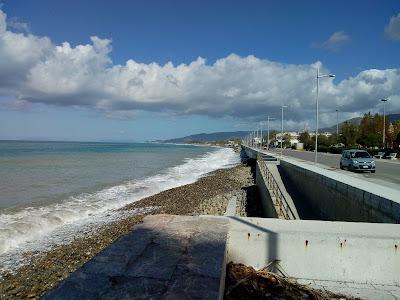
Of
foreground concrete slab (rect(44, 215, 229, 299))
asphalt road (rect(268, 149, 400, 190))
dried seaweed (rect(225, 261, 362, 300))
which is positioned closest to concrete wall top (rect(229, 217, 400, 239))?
foreground concrete slab (rect(44, 215, 229, 299))

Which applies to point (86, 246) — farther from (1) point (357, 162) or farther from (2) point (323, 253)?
(1) point (357, 162)

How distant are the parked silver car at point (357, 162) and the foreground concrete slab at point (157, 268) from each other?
984 inches

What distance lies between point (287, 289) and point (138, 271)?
1747 millimetres

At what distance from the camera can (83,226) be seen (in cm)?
1588

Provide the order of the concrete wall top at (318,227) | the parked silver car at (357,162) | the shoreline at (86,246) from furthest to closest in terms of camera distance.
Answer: the parked silver car at (357,162) < the shoreline at (86,246) < the concrete wall top at (318,227)

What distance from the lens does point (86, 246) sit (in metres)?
12.3

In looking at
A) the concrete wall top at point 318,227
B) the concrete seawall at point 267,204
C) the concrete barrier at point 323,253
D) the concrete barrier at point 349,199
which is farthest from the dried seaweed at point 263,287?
the concrete seawall at point 267,204

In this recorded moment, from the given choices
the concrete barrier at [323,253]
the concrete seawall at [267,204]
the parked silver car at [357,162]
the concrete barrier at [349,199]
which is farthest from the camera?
the parked silver car at [357,162]

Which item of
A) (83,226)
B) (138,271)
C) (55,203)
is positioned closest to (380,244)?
(138,271)

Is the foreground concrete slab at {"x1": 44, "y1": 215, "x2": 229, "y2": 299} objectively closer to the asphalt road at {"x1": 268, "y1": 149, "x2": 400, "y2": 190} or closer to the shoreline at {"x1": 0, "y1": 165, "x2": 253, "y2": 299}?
the shoreline at {"x1": 0, "y1": 165, "x2": 253, "y2": 299}

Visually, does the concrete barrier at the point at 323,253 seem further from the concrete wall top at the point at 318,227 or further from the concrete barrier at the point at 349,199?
the concrete barrier at the point at 349,199

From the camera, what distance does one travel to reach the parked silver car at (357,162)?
1097 inches

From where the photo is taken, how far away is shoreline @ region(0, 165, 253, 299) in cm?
→ 909

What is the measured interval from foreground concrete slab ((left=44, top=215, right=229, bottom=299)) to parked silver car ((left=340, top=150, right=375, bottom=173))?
25.0 metres
